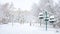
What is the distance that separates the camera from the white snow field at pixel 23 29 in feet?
7.30

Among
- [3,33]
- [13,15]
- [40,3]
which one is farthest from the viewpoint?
[40,3]

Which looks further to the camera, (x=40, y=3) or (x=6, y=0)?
(x=40, y=3)

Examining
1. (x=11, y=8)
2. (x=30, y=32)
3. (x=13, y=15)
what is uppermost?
(x=11, y=8)

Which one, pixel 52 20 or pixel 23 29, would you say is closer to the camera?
pixel 23 29

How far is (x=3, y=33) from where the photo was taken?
7.05ft

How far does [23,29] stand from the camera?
2.31 m

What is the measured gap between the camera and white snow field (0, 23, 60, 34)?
7.30 feet

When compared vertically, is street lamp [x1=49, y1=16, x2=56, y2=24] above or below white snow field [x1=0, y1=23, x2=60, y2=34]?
above

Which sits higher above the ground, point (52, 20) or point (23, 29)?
point (52, 20)

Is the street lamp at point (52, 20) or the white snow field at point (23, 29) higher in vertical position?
the street lamp at point (52, 20)

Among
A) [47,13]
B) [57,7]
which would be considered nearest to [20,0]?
[47,13]

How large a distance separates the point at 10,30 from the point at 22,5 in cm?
60

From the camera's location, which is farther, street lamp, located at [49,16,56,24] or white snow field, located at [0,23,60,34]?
street lamp, located at [49,16,56,24]

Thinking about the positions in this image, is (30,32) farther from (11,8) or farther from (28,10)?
(11,8)
